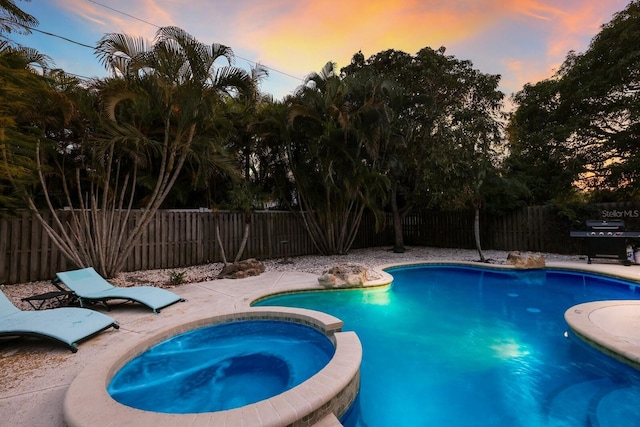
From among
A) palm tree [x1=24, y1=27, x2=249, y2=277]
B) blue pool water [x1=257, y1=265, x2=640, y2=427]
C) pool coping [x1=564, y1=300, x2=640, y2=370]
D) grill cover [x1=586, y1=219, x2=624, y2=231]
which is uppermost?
palm tree [x1=24, y1=27, x2=249, y2=277]

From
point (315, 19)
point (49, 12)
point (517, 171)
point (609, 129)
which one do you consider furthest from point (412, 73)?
point (49, 12)

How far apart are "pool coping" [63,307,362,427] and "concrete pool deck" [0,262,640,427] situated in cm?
8

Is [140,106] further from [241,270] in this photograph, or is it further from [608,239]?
[608,239]

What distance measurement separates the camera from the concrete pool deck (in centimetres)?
237

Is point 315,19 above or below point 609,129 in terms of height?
above

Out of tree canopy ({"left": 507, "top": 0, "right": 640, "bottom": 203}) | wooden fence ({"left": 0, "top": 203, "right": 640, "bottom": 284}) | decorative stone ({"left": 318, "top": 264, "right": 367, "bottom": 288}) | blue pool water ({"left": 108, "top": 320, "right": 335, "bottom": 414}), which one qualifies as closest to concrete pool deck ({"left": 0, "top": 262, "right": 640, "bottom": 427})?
blue pool water ({"left": 108, "top": 320, "right": 335, "bottom": 414})

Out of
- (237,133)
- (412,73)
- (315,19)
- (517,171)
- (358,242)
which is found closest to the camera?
(315,19)

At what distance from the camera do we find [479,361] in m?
3.73

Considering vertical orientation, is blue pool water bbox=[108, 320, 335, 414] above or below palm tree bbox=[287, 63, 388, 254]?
below

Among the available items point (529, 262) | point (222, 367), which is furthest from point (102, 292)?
point (529, 262)

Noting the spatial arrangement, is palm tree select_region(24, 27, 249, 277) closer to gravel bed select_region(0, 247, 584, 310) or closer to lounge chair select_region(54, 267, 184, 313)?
gravel bed select_region(0, 247, 584, 310)

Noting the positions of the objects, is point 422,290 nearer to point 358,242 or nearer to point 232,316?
point 232,316

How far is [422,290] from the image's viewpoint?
23.7 feet

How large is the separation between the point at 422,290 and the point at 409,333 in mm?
2718
